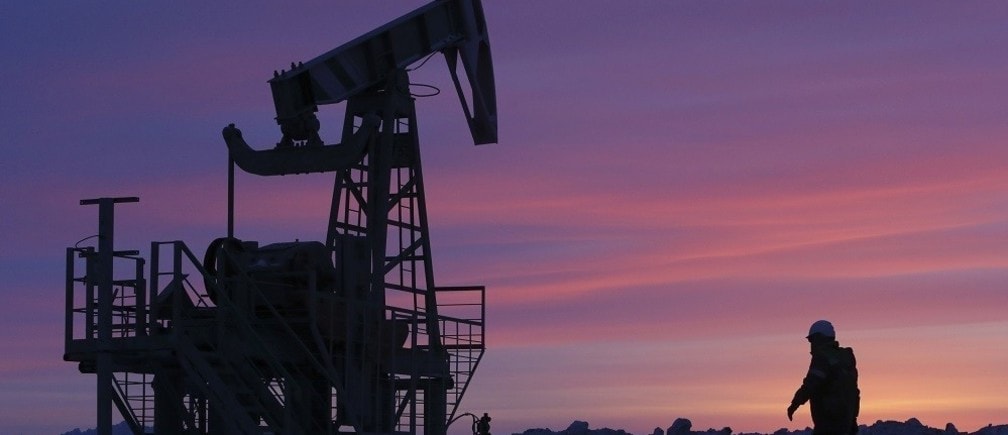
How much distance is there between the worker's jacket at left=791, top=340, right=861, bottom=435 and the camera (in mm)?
17781

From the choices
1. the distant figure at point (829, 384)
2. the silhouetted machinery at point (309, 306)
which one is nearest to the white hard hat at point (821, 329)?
the distant figure at point (829, 384)

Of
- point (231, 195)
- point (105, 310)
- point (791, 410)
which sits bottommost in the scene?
point (791, 410)

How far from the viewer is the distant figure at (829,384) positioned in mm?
17777

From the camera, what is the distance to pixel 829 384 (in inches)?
704

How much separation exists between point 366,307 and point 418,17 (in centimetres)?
691

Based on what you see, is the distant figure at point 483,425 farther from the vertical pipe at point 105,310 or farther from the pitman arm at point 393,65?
the vertical pipe at point 105,310

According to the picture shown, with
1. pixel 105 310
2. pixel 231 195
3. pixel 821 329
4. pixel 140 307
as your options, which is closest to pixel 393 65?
pixel 231 195

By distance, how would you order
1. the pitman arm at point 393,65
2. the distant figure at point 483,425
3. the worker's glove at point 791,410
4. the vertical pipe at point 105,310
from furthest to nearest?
the distant figure at point 483,425 < the pitman arm at point 393,65 < the vertical pipe at point 105,310 < the worker's glove at point 791,410

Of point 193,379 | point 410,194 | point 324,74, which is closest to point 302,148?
point 324,74

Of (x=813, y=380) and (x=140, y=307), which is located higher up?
(x=140, y=307)

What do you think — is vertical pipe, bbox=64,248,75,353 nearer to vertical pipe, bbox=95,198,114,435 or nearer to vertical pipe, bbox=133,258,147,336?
vertical pipe, bbox=95,198,114,435

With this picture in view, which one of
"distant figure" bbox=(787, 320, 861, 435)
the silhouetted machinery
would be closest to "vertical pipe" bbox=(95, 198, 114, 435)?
the silhouetted machinery

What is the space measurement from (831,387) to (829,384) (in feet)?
0.13

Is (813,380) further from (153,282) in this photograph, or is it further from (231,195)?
(231,195)
